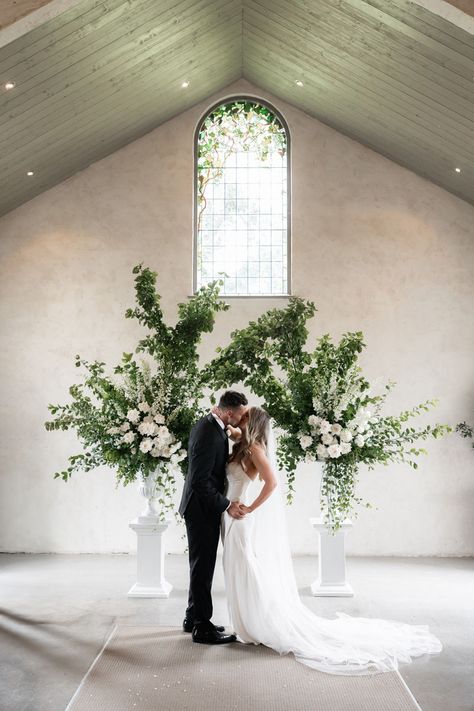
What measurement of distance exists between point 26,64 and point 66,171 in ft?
8.65

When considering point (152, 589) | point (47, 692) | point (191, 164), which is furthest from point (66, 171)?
point (47, 692)

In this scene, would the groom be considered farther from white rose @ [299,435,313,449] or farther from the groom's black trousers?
white rose @ [299,435,313,449]

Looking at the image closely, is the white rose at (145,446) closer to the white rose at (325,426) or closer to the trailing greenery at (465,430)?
the white rose at (325,426)

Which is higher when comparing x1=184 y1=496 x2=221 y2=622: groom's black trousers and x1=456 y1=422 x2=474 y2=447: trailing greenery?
x1=456 y1=422 x2=474 y2=447: trailing greenery

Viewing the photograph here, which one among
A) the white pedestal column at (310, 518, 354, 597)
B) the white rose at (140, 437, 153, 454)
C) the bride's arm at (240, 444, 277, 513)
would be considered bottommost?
the white pedestal column at (310, 518, 354, 597)

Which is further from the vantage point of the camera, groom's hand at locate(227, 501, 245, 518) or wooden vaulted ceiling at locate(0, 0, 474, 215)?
wooden vaulted ceiling at locate(0, 0, 474, 215)

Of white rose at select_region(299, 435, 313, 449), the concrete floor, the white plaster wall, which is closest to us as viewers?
the concrete floor

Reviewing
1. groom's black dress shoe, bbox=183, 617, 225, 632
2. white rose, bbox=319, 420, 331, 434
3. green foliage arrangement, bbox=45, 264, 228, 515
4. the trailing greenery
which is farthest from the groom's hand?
the trailing greenery

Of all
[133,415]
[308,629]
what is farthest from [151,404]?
[308,629]

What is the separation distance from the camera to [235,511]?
508 cm

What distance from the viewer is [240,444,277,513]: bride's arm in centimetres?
514

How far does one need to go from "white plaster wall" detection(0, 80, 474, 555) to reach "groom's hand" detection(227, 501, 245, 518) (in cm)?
312

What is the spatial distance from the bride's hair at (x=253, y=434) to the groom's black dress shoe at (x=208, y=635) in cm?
109

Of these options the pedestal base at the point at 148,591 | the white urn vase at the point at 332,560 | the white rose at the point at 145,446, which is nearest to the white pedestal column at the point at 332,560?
the white urn vase at the point at 332,560
